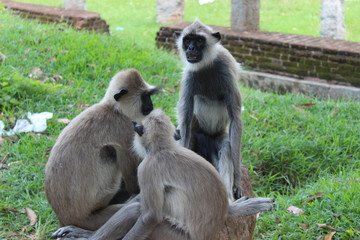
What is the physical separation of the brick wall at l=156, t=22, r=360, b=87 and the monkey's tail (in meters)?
5.16

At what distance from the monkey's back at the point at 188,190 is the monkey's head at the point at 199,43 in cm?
123

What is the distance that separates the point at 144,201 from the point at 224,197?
46 centimetres

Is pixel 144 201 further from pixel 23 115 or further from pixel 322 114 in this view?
pixel 322 114

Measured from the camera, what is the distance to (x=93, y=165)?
3225 millimetres

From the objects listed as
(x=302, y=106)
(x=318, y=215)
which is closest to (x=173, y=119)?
(x=302, y=106)

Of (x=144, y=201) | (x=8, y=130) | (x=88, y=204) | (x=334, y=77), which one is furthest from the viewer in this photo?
(x=334, y=77)

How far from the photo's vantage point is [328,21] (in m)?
12.6

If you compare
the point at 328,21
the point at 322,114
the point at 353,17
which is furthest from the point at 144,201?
the point at 353,17

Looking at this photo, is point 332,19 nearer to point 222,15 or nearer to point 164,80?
point 222,15

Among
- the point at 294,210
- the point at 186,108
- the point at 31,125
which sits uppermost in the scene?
the point at 186,108

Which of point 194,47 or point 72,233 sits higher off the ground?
point 194,47

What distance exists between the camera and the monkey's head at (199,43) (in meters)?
3.98

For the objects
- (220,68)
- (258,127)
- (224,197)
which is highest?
(220,68)

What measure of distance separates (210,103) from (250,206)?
1.30m
